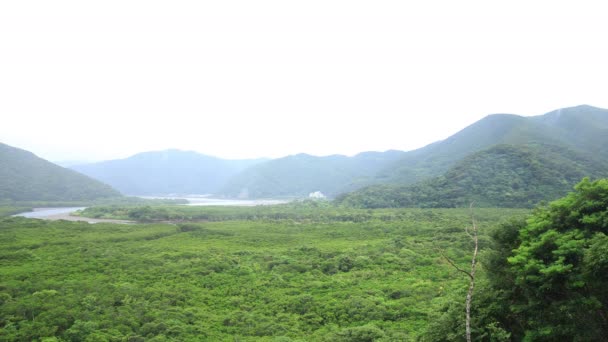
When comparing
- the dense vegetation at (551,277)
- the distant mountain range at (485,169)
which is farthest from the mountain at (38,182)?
the dense vegetation at (551,277)

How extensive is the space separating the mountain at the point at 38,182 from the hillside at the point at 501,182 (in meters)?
101

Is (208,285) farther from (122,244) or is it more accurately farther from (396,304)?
(122,244)

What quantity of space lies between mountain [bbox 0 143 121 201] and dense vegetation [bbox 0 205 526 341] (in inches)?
3483

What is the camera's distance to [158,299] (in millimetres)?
23453

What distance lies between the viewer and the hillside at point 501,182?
7744cm

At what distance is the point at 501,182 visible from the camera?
275 feet

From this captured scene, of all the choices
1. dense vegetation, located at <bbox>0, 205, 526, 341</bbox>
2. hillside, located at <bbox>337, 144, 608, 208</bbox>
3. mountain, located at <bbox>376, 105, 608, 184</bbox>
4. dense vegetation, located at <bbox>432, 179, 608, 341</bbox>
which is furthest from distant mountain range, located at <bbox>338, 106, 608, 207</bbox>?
dense vegetation, located at <bbox>432, 179, 608, 341</bbox>

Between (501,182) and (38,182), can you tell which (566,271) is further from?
(38,182)

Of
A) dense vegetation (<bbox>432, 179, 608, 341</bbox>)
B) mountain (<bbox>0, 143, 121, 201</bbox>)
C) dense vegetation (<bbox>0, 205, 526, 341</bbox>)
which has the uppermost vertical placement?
mountain (<bbox>0, 143, 121, 201</bbox>)

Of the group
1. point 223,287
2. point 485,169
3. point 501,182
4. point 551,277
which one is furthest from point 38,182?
point 551,277

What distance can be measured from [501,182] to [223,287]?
78.8 metres

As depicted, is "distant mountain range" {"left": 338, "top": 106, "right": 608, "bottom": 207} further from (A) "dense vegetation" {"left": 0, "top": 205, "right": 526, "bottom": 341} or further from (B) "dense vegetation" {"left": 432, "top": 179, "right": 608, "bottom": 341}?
(B) "dense vegetation" {"left": 432, "top": 179, "right": 608, "bottom": 341}

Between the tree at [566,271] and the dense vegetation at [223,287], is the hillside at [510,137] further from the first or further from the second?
the tree at [566,271]

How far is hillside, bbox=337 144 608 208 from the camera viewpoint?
254 feet
